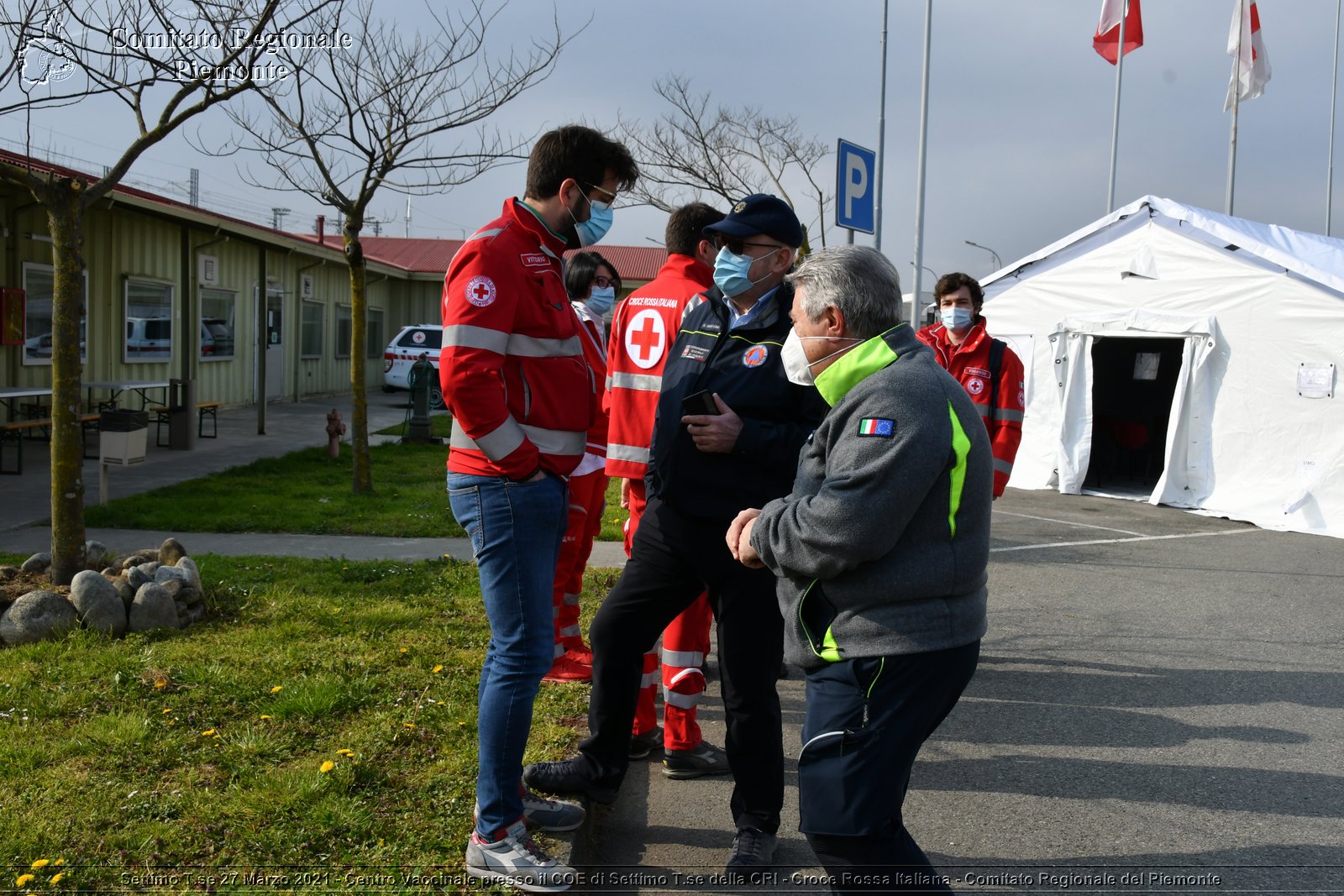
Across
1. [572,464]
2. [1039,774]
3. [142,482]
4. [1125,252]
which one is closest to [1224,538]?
[1125,252]

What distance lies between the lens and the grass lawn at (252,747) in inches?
129

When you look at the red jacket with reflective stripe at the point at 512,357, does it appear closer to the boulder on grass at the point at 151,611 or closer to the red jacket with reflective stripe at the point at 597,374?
the red jacket with reflective stripe at the point at 597,374

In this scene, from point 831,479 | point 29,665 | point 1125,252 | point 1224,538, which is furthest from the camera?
point 1125,252

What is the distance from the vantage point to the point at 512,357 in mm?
3229

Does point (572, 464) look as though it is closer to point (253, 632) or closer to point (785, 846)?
point (785, 846)

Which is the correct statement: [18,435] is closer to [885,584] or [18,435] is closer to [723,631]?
[723,631]

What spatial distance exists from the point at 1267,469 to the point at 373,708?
11786mm

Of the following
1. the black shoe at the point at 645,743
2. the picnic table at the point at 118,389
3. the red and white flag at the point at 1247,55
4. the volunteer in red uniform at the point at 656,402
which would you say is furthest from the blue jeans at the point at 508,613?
the red and white flag at the point at 1247,55

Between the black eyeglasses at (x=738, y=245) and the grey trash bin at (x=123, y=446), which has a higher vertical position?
the black eyeglasses at (x=738, y=245)

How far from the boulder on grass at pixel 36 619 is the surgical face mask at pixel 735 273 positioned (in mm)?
4045

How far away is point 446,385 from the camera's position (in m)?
3.09

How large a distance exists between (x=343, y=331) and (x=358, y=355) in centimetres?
1771

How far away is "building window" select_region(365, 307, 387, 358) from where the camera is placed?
31672mm

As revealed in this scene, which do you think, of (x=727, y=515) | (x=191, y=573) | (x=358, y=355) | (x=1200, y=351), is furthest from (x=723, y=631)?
(x=1200, y=351)
